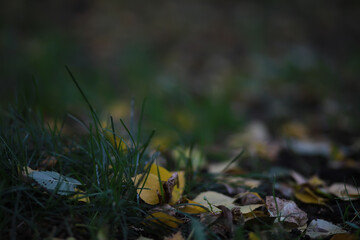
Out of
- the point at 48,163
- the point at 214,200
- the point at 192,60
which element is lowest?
the point at 192,60

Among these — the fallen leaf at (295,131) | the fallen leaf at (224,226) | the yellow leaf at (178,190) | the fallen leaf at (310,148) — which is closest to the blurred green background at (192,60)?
the fallen leaf at (295,131)

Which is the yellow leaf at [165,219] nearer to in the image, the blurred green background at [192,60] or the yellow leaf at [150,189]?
the yellow leaf at [150,189]

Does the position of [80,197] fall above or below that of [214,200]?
above

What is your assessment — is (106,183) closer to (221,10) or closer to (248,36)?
(248,36)

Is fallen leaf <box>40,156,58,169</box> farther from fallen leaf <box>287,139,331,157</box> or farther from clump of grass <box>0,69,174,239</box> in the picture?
fallen leaf <box>287,139,331,157</box>

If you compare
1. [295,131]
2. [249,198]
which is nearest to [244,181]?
[249,198]

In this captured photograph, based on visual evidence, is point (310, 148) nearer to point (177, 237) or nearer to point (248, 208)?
point (248, 208)

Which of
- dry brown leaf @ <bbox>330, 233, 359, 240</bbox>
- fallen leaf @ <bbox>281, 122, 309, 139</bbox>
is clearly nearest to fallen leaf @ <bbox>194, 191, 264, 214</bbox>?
dry brown leaf @ <bbox>330, 233, 359, 240</bbox>
